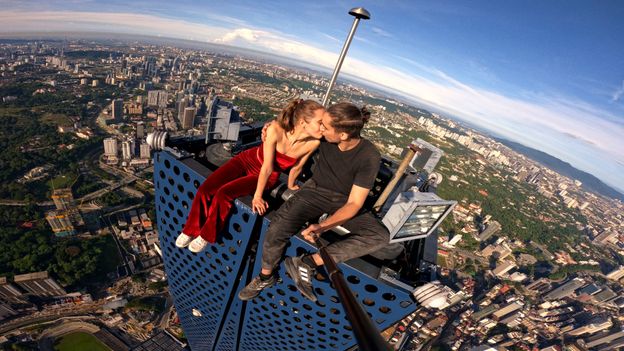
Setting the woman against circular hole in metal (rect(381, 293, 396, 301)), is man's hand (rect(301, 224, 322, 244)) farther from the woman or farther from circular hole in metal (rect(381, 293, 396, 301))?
circular hole in metal (rect(381, 293, 396, 301))

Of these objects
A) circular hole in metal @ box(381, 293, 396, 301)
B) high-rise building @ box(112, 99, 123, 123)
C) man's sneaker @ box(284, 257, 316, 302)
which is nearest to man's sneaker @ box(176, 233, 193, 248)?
man's sneaker @ box(284, 257, 316, 302)

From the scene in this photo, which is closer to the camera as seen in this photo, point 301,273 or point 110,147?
point 301,273

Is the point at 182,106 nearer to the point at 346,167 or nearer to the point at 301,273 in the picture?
the point at 346,167

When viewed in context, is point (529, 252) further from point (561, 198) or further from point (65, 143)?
point (65, 143)

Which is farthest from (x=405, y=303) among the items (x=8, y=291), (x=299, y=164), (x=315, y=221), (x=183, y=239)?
(x=8, y=291)

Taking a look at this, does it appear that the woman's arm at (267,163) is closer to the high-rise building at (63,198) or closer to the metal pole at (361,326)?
the metal pole at (361,326)

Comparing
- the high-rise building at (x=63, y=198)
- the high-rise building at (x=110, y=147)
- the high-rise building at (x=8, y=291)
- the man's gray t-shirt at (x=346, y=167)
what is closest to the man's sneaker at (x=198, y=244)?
the man's gray t-shirt at (x=346, y=167)

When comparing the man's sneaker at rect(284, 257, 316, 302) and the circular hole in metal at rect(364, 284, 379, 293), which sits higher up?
the circular hole in metal at rect(364, 284, 379, 293)
